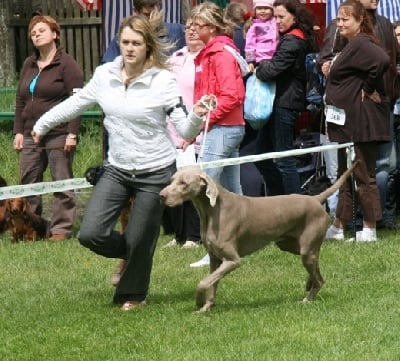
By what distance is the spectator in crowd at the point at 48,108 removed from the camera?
37.7ft

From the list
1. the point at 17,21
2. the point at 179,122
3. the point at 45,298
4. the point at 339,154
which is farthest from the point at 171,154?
the point at 17,21

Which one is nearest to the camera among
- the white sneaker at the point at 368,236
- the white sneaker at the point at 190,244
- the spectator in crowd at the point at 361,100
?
the spectator in crowd at the point at 361,100

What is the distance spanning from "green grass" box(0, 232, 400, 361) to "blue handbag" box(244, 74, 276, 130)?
4.91 ft

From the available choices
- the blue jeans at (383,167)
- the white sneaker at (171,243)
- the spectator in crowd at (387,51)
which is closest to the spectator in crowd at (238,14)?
the spectator in crowd at (387,51)

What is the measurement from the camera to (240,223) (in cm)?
779

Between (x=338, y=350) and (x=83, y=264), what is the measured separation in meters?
3.82

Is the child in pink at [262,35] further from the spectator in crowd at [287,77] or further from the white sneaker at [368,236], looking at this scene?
the white sneaker at [368,236]

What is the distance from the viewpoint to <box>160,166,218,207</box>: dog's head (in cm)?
748

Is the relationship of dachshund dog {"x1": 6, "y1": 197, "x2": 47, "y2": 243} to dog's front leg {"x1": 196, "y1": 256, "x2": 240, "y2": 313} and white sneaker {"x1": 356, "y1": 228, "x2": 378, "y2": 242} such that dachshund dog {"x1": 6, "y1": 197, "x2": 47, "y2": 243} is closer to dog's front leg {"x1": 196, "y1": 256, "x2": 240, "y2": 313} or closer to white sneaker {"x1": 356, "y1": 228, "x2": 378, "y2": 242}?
white sneaker {"x1": 356, "y1": 228, "x2": 378, "y2": 242}

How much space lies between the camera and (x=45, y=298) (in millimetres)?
8602

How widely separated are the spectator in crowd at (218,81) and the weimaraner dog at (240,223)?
1.51 meters

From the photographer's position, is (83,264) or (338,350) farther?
(83,264)

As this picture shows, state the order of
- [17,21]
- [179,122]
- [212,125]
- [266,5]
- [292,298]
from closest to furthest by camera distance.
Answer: [179,122] → [292,298] → [212,125] → [266,5] → [17,21]

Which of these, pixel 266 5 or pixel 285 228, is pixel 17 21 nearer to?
pixel 266 5
